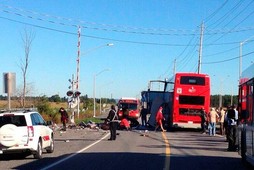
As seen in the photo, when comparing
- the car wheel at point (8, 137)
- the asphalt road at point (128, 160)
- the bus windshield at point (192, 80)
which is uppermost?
the bus windshield at point (192, 80)

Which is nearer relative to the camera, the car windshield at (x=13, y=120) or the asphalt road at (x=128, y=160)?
the asphalt road at (x=128, y=160)

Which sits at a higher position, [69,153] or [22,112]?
[22,112]

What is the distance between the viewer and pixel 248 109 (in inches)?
557

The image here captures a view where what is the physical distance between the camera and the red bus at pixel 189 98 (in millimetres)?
36938

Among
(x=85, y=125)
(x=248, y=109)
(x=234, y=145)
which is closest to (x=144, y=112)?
(x=85, y=125)

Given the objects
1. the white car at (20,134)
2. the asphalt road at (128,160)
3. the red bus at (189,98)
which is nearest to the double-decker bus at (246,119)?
the asphalt road at (128,160)

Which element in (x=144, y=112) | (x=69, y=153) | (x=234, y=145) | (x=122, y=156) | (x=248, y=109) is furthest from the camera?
(x=144, y=112)

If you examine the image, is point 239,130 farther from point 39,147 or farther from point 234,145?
point 39,147

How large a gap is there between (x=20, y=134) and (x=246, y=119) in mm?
7152

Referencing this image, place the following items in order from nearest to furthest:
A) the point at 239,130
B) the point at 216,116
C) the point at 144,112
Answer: the point at 239,130 < the point at 216,116 < the point at 144,112

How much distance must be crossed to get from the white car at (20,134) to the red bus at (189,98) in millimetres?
20530

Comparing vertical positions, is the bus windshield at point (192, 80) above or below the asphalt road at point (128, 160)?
above

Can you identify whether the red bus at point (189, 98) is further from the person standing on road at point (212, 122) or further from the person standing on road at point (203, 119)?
the person standing on road at point (212, 122)

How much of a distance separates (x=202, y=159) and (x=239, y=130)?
1630 mm
